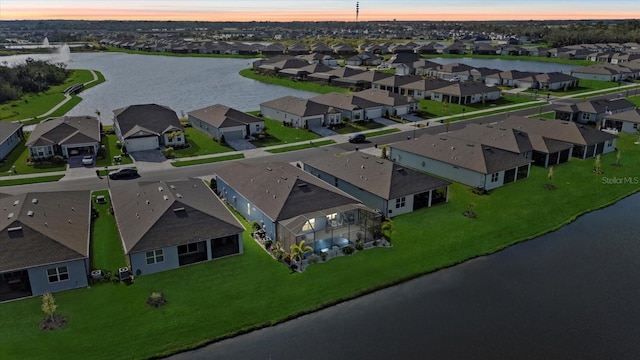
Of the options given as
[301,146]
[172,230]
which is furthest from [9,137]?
[172,230]

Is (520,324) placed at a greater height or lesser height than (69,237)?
lesser

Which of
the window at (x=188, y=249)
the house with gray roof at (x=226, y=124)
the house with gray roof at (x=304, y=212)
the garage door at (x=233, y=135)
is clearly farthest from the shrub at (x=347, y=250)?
the garage door at (x=233, y=135)

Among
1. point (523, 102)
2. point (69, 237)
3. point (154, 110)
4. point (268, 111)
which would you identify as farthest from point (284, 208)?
point (523, 102)

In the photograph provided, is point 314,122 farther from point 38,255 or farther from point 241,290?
point 38,255

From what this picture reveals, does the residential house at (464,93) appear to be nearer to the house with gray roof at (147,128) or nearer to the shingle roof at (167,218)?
the house with gray roof at (147,128)

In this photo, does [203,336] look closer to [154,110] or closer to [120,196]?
[120,196]

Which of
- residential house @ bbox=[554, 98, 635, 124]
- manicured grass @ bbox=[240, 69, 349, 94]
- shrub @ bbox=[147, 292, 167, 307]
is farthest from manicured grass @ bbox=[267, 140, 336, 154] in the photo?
manicured grass @ bbox=[240, 69, 349, 94]

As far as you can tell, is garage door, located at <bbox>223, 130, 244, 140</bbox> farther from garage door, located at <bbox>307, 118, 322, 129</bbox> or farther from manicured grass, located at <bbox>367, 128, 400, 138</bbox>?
manicured grass, located at <bbox>367, 128, 400, 138</bbox>
